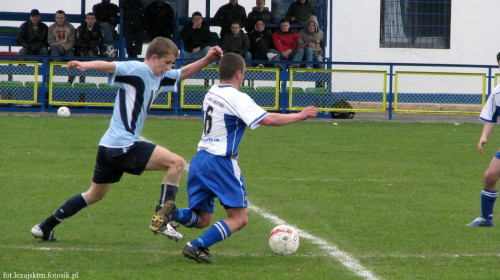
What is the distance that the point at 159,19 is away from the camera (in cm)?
1920

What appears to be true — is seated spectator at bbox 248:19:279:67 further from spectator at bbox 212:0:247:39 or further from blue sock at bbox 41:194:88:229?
blue sock at bbox 41:194:88:229

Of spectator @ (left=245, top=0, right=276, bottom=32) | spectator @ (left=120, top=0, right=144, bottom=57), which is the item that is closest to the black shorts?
spectator @ (left=245, top=0, right=276, bottom=32)

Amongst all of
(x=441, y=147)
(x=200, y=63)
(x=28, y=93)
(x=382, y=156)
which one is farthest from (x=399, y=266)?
(x=28, y=93)

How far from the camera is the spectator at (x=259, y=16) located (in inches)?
779

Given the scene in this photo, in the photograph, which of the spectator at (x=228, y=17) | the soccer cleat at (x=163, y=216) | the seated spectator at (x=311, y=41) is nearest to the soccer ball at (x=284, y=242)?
the soccer cleat at (x=163, y=216)

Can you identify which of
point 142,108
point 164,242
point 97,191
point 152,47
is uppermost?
point 152,47

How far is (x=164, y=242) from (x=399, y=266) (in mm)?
1947

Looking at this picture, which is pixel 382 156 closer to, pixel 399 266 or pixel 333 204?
pixel 333 204

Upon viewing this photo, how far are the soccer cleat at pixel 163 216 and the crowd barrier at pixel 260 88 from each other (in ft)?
41.2

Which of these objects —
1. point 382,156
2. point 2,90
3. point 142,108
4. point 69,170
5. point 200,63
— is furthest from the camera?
point 2,90

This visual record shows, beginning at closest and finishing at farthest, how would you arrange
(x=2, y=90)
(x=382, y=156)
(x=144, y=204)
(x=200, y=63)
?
(x=200, y=63) < (x=144, y=204) < (x=382, y=156) < (x=2, y=90)

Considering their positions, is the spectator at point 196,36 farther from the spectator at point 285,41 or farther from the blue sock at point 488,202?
the blue sock at point 488,202

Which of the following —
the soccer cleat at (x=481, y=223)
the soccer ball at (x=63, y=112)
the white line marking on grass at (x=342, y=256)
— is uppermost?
Answer: the soccer ball at (x=63, y=112)

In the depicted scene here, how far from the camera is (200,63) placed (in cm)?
624
